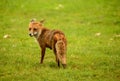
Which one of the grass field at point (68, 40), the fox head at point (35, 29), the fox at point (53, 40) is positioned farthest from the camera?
the fox head at point (35, 29)

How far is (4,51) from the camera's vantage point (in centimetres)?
1384

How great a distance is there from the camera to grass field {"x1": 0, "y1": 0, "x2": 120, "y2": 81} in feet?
35.5

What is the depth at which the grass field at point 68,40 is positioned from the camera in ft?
35.5

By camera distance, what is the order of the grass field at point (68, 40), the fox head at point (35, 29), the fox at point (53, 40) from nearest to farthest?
the grass field at point (68, 40), the fox at point (53, 40), the fox head at point (35, 29)

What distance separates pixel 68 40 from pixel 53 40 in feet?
16.3

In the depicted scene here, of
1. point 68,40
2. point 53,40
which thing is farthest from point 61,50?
point 68,40

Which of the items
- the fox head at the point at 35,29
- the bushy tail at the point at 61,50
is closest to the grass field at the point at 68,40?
the bushy tail at the point at 61,50

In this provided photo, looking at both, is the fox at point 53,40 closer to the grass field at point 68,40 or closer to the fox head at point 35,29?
the fox head at point 35,29

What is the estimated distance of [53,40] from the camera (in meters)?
11.3

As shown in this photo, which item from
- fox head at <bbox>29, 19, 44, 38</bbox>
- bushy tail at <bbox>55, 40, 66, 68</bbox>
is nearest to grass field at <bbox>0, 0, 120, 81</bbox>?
bushy tail at <bbox>55, 40, 66, 68</bbox>

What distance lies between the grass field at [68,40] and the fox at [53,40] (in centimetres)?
41

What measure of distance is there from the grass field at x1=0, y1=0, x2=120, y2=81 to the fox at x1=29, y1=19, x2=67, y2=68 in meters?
0.41

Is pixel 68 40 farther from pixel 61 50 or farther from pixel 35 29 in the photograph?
pixel 61 50

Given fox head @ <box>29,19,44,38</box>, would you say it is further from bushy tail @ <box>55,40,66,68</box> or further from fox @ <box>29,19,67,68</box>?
bushy tail @ <box>55,40,66,68</box>
